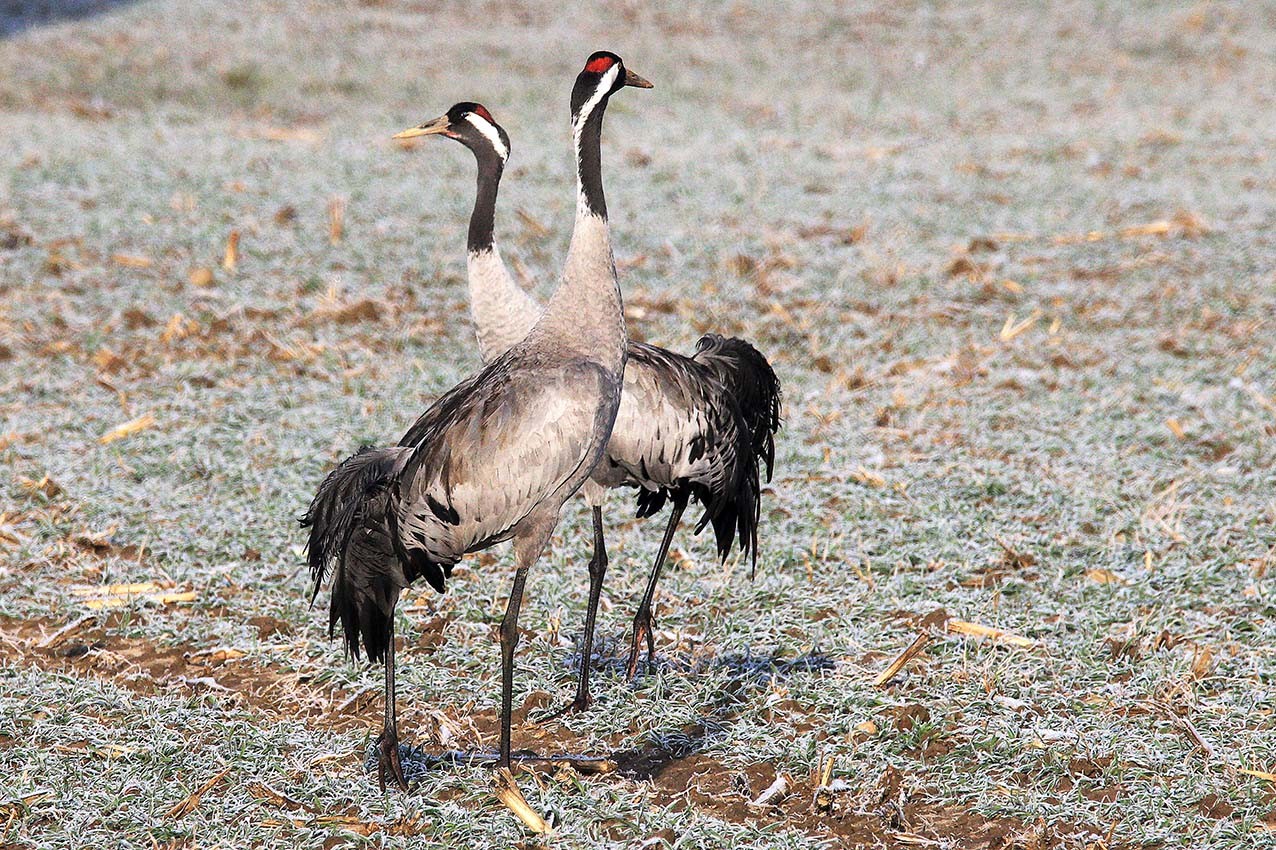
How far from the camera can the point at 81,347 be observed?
26.3 feet

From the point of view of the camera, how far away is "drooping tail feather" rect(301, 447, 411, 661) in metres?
4.00

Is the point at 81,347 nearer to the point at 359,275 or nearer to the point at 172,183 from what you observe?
the point at 359,275

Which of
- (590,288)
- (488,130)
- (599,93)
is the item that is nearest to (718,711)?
(590,288)

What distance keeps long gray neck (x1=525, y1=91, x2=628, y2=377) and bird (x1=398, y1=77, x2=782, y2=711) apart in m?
0.50

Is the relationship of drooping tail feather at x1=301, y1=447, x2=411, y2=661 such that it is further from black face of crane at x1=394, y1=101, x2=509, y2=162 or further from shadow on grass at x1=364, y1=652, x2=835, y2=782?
black face of crane at x1=394, y1=101, x2=509, y2=162

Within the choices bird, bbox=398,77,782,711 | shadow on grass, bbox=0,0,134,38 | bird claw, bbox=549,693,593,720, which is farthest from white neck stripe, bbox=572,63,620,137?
shadow on grass, bbox=0,0,134,38

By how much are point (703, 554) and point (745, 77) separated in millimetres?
12183

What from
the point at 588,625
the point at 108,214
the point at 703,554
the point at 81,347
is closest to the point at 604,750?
the point at 588,625

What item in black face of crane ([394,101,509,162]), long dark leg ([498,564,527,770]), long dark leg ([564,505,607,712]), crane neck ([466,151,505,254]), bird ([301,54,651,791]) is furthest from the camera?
black face of crane ([394,101,509,162])

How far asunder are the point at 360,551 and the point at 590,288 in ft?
3.56

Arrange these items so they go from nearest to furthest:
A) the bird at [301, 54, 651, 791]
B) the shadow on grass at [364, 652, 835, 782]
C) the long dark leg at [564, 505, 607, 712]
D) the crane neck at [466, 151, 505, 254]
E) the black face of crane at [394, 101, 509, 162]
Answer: the bird at [301, 54, 651, 791] → the shadow on grass at [364, 652, 835, 782] → the long dark leg at [564, 505, 607, 712] → the crane neck at [466, 151, 505, 254] → the black face of crane at [394, 101, 509, 162]

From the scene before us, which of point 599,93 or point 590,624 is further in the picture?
point 590,624

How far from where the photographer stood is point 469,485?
395 centimetres

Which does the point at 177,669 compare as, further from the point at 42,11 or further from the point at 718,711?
the point at 42,11
